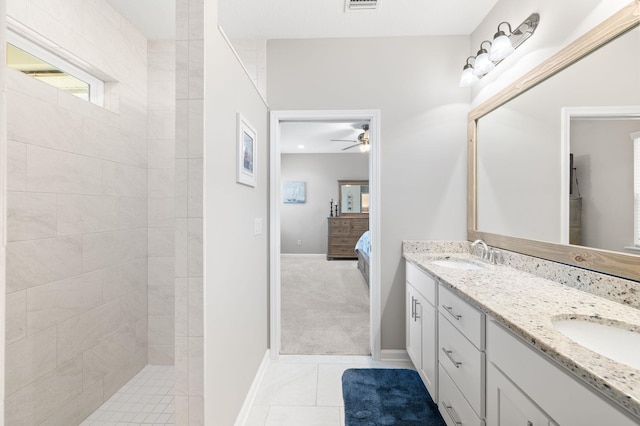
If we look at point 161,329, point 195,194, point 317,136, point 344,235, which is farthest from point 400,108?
point 344,235

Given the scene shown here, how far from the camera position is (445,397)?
156 centimetres

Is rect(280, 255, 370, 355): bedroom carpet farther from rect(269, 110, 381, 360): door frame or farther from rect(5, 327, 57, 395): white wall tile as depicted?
rect(5, 327, 57, 395): white wall tile

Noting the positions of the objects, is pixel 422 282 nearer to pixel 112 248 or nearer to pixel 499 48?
pixel 499 48

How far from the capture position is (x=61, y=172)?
163 cm

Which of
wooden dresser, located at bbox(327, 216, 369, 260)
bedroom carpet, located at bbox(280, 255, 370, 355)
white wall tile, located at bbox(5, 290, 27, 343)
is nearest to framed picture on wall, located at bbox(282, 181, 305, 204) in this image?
wooden dresser, located at bbox(327, 216, 369, 260)

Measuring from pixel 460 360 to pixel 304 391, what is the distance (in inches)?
44.6

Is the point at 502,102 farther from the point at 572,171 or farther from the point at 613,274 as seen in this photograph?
the point at 613,274

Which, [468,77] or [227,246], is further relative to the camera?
[468,77]

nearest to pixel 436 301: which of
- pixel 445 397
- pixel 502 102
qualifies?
pixel 445 397

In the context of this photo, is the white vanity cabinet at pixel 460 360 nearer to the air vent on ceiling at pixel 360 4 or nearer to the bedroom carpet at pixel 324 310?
the bedroom carpet at pixel 324 310

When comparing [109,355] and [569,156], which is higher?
[569,156]

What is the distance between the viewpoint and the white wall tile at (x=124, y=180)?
6.47 ft

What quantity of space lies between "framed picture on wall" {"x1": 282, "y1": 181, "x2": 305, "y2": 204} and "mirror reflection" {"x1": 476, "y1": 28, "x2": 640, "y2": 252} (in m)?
5.51

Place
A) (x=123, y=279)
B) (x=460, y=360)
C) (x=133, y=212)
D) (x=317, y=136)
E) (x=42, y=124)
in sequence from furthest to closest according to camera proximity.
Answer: (x=317, y=136) → (x=133, y=212) → (x=123, y=279) → (x=42, y=124) → (x=460, y=360)
